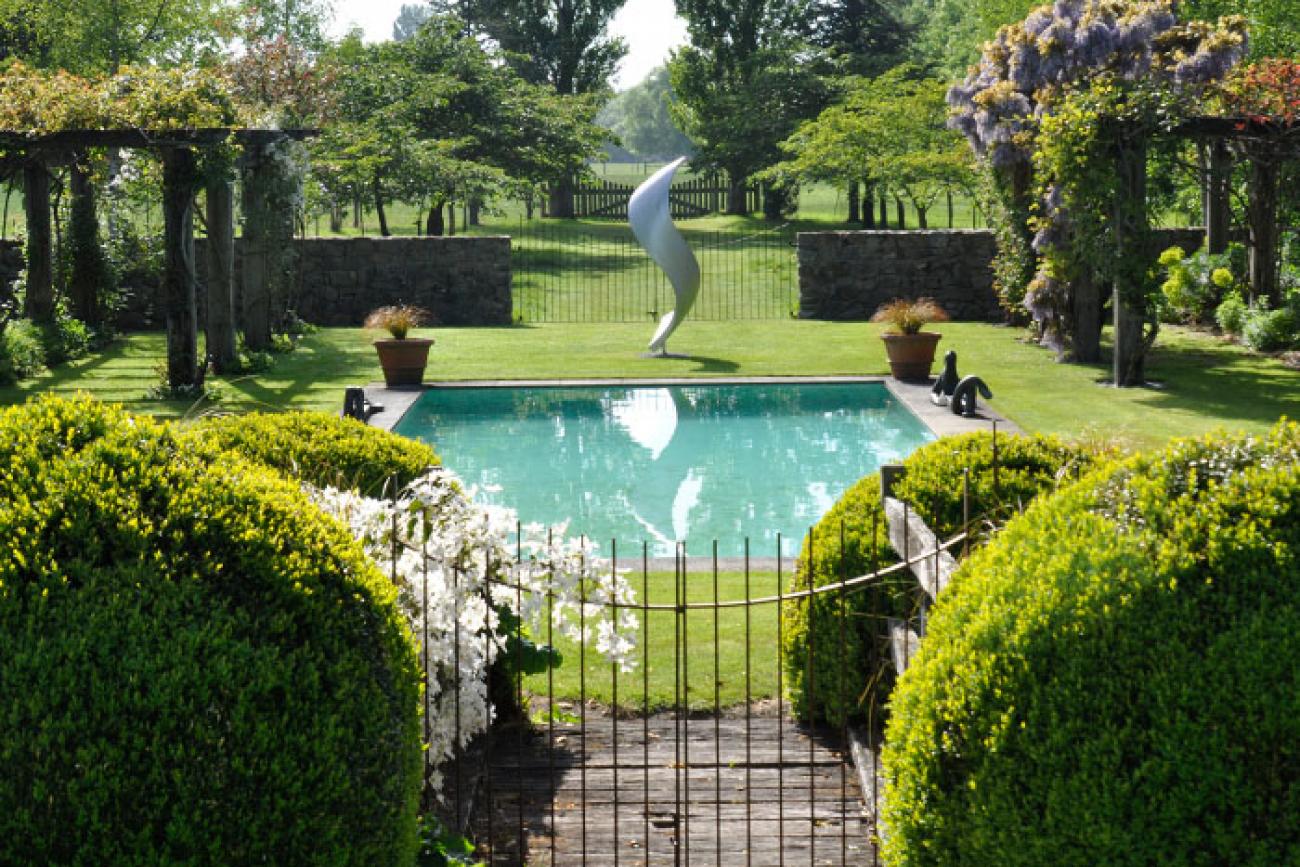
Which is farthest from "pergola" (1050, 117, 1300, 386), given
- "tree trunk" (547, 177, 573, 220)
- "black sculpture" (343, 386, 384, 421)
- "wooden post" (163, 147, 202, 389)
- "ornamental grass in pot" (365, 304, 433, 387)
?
"tree trunk" (547, 177, 573, 220)

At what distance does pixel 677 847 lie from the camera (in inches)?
167

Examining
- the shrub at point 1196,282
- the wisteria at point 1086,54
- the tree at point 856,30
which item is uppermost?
the tree at point 856,30

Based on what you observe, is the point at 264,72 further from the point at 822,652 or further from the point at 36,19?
the point at 822,652

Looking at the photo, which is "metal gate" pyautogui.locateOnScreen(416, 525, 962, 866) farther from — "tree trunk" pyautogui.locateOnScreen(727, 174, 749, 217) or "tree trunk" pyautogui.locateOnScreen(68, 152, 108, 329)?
"tree trunk" pyautogui.locateOnScreen(727, 174, 749, 217)

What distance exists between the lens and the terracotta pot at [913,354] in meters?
16.0

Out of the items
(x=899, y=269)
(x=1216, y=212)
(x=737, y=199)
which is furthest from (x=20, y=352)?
(x=737, y=199)

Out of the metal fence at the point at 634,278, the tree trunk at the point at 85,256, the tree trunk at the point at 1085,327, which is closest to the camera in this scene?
the tree trunk at the point at 1085,327

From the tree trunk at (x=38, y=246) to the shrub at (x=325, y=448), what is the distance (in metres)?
13.8

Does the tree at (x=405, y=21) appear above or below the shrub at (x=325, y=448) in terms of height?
above

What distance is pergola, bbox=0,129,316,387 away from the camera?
15.0m

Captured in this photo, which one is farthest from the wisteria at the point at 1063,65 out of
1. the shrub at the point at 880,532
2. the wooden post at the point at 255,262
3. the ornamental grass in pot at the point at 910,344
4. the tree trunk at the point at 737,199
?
the tree trunk at the point at 737,199

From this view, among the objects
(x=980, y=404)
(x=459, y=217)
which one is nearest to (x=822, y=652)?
(x=980, y=404)

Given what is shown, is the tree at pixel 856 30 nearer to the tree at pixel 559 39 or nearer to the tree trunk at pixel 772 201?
the tree trunk at pixel 772 201

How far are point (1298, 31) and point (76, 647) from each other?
26238 millimetres
